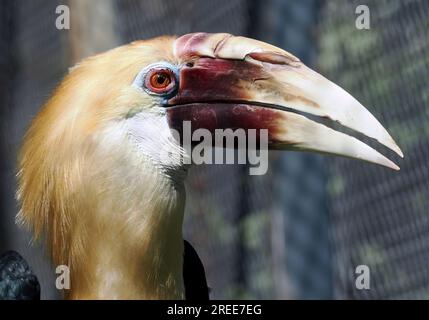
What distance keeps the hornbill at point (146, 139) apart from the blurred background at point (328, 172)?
0.83m

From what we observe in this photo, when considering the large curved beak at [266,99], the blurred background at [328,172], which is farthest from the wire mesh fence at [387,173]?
the large curved beak at [266,99]

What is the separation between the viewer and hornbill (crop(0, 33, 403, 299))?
290cm

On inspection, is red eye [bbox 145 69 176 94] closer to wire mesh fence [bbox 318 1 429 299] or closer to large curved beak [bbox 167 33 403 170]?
large curved beak [bbox 167 33 403 170]

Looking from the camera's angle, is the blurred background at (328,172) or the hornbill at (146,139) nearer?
the hornbill at (146,139)

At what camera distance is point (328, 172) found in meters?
4.38

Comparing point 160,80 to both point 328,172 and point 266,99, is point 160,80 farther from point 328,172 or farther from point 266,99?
point 328,172

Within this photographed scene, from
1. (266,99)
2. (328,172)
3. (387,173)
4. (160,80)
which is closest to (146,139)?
(160,80)

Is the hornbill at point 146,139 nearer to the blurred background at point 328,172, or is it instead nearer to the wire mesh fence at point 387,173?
the blurred background at point 328,172

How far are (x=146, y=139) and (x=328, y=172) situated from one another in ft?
Result: 5.14

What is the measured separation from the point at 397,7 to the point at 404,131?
49 cm

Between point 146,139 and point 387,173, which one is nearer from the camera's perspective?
point 146,139

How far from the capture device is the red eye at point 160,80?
9.74ft

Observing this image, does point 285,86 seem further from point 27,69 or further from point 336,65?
point 27,69
